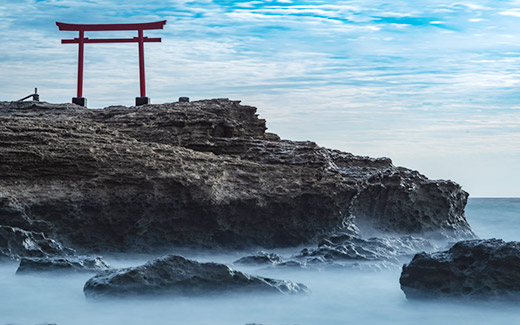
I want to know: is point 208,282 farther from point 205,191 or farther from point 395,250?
point 395,250

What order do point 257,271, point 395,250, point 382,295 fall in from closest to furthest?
point 382,295
point 257,271
point 395,250

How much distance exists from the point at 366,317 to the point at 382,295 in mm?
752

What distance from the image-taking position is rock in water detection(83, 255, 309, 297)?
610 centimetres

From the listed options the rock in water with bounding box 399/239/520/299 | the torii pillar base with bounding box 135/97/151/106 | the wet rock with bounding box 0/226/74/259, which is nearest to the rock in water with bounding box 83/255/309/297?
the rock in water with bounding box 399/239/520/299

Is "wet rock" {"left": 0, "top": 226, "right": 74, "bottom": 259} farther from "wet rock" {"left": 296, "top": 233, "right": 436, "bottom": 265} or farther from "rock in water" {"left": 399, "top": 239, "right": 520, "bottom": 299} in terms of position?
"rock in water" {"left": 399, "top": 239, "right": 520, "bottom": 299}

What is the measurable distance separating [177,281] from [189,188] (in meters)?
3.14

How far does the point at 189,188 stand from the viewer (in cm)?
917

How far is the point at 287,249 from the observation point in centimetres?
951

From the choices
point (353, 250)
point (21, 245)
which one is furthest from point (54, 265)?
point (353, 250)

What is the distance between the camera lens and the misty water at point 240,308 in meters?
5.80

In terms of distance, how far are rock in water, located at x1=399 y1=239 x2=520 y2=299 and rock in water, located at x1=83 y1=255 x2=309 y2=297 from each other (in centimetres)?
140

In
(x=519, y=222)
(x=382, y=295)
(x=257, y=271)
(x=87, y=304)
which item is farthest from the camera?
(x=519, y=222)

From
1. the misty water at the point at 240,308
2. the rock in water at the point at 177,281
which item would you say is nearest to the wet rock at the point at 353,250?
the misty water at the point at 240,308

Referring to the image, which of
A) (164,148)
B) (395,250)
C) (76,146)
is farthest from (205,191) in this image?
(395,250)
